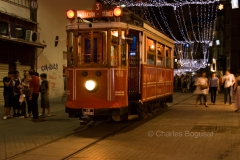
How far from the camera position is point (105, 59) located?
9898mm

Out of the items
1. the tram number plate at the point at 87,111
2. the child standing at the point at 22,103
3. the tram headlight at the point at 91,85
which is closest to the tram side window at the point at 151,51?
the tram headlight at the point at 91,85

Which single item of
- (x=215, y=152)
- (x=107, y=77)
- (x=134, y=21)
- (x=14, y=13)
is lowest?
(x=215, y=152)

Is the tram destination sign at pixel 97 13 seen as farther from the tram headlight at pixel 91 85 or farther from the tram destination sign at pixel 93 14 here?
the tram headlight at pixel 91 85

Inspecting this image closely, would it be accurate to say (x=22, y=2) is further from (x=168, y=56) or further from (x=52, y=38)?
(x=168, y=56)

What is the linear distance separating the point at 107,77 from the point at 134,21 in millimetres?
2251

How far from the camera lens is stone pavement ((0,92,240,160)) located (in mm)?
7402

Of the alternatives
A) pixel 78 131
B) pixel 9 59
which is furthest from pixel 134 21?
pixel 9 59

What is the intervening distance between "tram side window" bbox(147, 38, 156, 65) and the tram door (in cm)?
75

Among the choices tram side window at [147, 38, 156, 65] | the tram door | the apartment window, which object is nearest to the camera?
the tram door

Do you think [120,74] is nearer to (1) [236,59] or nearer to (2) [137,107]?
(2) [137,107]

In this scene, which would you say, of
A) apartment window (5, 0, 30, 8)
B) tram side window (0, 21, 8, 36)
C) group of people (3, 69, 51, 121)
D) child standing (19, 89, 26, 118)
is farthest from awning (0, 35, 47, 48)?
child standing (19, 89, 26, 118)

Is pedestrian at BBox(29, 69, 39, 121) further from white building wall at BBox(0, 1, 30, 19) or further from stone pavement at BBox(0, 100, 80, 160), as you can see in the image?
white building wall at BBox(0, 1, 30, 19)

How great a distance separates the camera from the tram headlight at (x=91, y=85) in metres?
9.80

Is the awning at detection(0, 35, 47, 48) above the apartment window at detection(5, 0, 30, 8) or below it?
below
